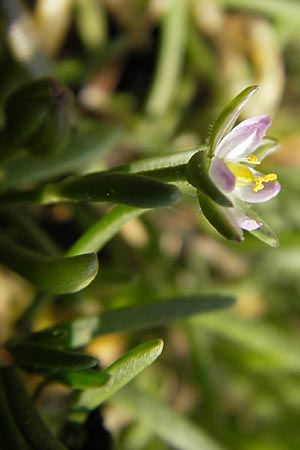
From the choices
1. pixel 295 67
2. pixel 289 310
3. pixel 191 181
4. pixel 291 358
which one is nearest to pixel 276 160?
pixel 295 67

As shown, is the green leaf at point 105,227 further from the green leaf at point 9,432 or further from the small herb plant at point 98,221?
the green leaf at point 9,432

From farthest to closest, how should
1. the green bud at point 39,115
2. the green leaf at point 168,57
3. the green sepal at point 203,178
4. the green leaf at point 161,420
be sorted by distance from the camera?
the green leaf at point 168,57, the green leaf at point 161,420, the green bud at point 39,115, the green sepal at point 203,178

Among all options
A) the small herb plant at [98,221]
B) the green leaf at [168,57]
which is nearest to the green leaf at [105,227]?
the small herb plant at [98,221]

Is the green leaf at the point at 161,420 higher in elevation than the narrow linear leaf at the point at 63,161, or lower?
lower

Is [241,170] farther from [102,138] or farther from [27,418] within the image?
[102,138]

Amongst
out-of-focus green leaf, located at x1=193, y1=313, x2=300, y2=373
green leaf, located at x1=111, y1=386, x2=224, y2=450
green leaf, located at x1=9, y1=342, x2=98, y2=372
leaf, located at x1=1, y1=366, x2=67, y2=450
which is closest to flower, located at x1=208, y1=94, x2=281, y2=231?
green leaf, located at x1=9, y1=342, x2=98, y2=372

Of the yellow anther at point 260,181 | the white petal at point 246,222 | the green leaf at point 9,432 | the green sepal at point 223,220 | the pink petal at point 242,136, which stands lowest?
the green leaf at point 9,432

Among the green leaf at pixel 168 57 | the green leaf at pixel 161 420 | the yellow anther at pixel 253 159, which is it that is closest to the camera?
the yellow anther at pixel 253 159
